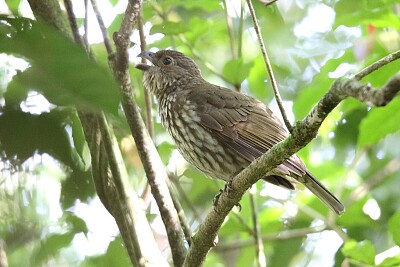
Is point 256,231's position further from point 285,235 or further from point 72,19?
point 72,19

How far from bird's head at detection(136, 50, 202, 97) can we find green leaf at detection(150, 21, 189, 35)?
560 millimetres

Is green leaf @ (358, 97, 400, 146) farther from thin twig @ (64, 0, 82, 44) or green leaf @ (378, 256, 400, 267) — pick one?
thin twig @ (64, 0, 82, 44)

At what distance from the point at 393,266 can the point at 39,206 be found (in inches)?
90.7

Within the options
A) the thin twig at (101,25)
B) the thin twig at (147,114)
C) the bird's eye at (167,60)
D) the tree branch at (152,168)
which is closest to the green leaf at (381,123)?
the tree branch at (152,168)

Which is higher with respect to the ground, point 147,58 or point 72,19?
point 147,58

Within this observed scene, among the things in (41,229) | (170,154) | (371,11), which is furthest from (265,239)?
(41,229)

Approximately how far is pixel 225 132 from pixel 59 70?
10.4 feet

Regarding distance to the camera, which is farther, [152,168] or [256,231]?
[256,231]

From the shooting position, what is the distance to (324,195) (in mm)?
3756

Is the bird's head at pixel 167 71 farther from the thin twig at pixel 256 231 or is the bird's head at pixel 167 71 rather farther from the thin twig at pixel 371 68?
the thin twig at pixel 371 68

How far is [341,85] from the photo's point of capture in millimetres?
1691

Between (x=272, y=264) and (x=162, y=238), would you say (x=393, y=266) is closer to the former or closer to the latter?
(x=272, y=264)

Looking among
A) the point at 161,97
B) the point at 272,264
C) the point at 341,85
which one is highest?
the point at 161,97

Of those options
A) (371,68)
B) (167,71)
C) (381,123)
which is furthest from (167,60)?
(371,68)
